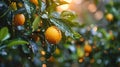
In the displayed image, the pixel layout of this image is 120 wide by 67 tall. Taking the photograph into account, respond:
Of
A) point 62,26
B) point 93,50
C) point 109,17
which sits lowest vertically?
point 93,50

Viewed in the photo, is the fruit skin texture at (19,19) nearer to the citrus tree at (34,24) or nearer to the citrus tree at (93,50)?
the citrus tree at (34,24)

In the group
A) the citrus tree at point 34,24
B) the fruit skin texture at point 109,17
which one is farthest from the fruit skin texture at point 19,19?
the fruit skin texture at point 109,17

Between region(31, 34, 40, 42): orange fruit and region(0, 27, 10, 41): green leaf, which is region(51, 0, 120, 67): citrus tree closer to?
region(31, 34, 40, 42): orange fruit

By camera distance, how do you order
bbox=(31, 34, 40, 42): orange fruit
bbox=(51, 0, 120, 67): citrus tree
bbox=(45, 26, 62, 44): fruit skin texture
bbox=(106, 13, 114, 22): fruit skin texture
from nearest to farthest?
bbox=(45, 26, 62, 44): fruit skin texture < bbox=(31, 34, 40, 42): orange fruit < bbox=(51, 0, 120, 67): citrus tree < bbox=(106, 13, 114, 22): fruit skin texture

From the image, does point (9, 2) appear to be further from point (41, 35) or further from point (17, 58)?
point (17, 58)

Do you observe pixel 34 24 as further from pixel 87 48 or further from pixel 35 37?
pixel 87 48

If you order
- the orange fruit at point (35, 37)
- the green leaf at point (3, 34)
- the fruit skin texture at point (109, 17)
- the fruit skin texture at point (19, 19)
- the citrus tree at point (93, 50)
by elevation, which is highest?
the fruit skin texture at point (19, 19)

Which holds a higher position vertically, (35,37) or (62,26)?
(62,26)

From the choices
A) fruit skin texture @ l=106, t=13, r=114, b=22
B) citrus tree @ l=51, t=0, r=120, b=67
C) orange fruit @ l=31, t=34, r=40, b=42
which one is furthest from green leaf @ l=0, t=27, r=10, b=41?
fruit skin texture @ l=106, t=13, r=114, b=22

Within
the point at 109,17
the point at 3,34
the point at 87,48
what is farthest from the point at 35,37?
the point at 109,17
